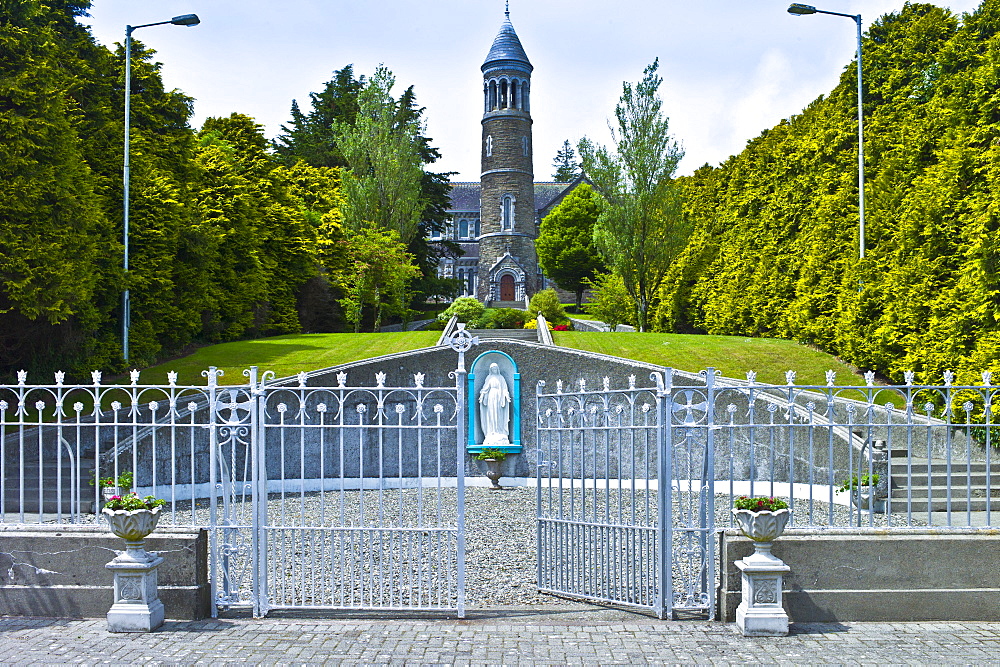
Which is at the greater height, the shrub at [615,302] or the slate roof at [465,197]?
the slate roof at [465,197]

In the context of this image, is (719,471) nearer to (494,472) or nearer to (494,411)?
(494,472)

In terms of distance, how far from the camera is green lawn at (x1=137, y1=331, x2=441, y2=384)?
19.4 metres

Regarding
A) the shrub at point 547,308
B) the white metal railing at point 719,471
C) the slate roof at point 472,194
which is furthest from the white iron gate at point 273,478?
the slate roof at point 472,194

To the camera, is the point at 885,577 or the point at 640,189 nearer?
the point at 885,577

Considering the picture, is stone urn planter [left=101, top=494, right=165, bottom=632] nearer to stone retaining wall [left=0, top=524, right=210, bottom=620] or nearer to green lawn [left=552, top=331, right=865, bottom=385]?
stone retaining wall [left=0, top=524, right=210, bottom=620]

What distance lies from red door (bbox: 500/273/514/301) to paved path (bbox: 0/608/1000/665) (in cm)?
4438

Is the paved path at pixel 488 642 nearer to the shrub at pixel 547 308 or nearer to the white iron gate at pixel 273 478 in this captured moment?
the white iron gate at pixel 273 478

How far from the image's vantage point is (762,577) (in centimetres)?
618

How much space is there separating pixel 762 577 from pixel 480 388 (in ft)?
34.3

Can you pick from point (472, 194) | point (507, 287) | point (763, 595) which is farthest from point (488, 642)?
point (472, 194)

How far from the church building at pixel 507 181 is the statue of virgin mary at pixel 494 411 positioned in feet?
107

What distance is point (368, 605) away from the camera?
6.82 m

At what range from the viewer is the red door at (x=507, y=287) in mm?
50719

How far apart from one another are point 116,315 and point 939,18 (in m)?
22.4
